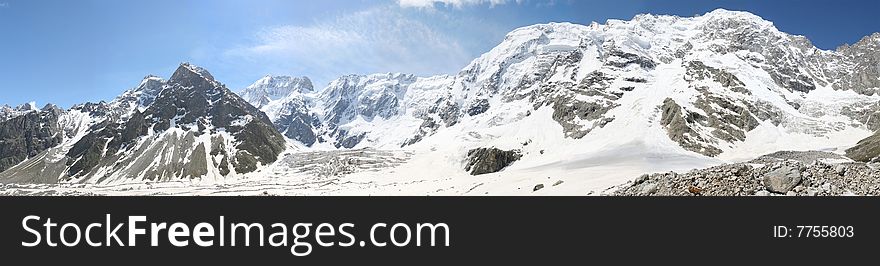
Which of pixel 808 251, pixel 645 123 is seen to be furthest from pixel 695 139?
pixel 808 251

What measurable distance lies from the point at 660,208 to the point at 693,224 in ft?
3.89

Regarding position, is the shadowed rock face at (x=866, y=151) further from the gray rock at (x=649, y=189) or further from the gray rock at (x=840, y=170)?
the gray rock at (x=649, y=189)

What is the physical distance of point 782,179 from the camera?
27562 millimetres

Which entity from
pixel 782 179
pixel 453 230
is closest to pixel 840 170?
pixel 782 179

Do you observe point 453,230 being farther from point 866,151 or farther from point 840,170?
point 866,151

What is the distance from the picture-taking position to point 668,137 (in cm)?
17788

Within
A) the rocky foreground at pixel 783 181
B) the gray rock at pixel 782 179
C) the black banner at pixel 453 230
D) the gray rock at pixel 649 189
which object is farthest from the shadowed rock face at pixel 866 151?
the black banner at pixel 453 230

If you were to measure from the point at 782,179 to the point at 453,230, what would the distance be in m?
19.6

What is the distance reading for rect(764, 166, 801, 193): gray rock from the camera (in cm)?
2706

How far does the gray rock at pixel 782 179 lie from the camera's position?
2706 cm

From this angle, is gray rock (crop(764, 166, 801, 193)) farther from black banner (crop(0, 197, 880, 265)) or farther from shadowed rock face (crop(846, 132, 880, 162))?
shadowed rock face (crop(846, 132, 880, 162))

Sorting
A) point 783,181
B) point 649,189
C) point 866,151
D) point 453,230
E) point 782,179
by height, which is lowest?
point 453,230

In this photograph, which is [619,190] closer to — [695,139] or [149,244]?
[149,244]

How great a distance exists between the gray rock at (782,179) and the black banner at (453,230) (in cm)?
747
